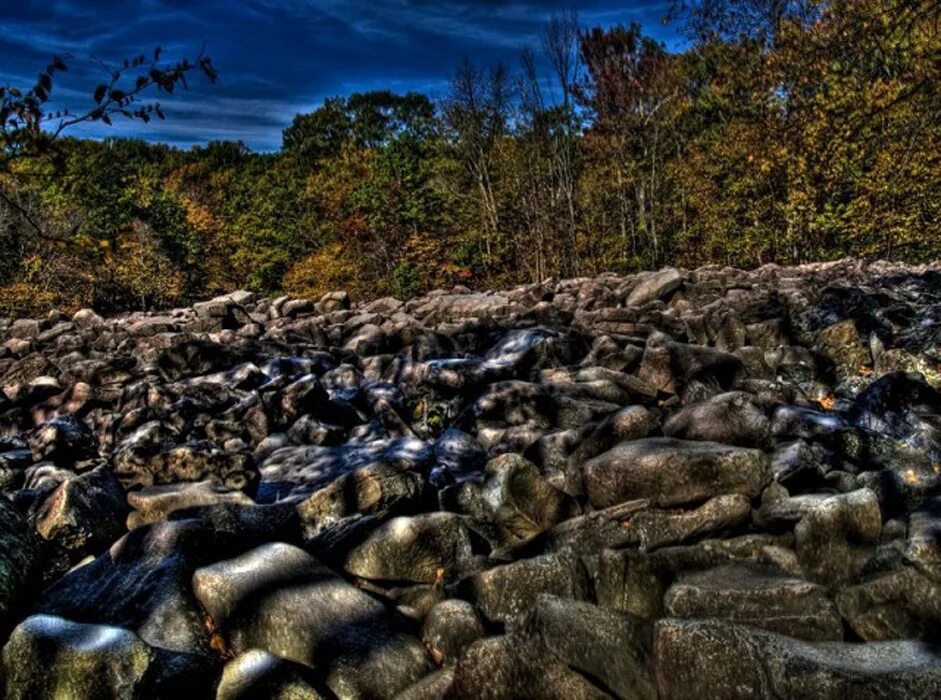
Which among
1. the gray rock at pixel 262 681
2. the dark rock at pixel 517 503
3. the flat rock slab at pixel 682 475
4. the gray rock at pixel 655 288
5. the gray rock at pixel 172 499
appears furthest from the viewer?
the gray rock at pixel 655 288

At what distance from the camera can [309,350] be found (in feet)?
48.2

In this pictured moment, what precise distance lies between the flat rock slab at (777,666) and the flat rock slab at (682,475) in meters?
1.95

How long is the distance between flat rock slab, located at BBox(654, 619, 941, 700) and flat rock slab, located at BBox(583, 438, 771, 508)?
195 cm

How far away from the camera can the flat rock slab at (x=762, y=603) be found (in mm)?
4363

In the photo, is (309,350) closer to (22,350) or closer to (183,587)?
(22,350)

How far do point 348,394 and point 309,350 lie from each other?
2.96 m

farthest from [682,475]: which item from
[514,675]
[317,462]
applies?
[317,462]

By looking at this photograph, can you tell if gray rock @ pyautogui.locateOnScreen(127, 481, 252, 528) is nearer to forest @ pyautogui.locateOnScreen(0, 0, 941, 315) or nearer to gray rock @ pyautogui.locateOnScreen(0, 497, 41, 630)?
gray rock @ pyautogui.locateOnScreen(0, 497, 41, 630)

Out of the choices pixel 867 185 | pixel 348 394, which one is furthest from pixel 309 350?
pixel 867 185

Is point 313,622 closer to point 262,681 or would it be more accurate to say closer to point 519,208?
point 262,681

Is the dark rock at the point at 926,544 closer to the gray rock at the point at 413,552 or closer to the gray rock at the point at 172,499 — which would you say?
the gray rock at the point at 413,552

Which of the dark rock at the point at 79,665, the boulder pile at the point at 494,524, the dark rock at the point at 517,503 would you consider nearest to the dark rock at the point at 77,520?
the boulder pile at the point at 494,524

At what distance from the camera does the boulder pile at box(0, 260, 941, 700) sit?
4062 mm

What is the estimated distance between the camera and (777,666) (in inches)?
147
